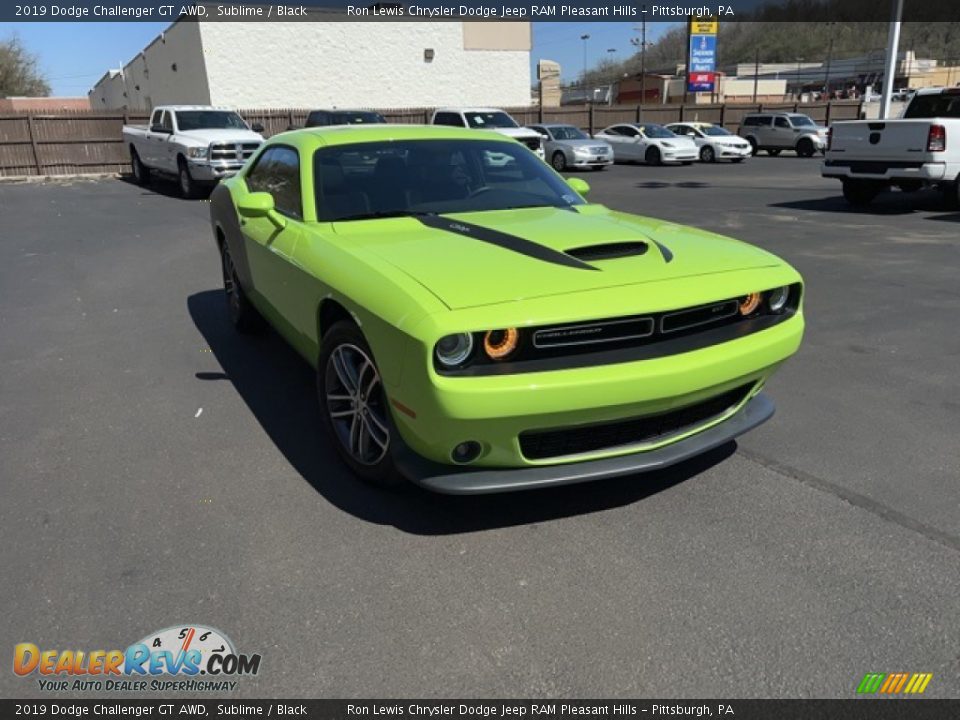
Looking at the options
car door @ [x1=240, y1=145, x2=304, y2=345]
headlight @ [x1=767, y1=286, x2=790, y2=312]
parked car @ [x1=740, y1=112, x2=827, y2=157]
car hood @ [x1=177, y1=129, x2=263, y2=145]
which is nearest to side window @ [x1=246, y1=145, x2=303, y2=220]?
car door @ [x1=240, y1=145, x2=304, y2=345]

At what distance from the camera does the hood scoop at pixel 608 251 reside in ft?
10.3

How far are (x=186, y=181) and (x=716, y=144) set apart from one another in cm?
1782

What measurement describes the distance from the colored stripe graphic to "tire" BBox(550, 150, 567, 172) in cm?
2180

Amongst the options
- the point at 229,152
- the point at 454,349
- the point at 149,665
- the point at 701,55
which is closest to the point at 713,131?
the point at 229,152

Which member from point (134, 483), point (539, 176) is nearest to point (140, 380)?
point (134, 483)

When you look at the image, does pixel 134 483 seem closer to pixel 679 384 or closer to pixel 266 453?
pixel 266 453

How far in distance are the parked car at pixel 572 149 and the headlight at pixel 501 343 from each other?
20.8 metres

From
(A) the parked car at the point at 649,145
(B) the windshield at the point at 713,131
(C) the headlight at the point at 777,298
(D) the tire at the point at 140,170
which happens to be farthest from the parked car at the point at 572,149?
(C) the headlight at the point at 777,298

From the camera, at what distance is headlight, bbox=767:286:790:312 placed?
334 centimetres

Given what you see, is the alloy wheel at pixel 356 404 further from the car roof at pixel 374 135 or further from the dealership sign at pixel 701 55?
the dealership sign at pixel 701 55

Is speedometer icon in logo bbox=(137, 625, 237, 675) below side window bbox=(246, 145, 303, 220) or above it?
below

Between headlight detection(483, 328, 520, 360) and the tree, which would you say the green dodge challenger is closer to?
headlight detection(483, 328, 520, 360)

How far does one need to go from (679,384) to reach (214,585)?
1.89m
